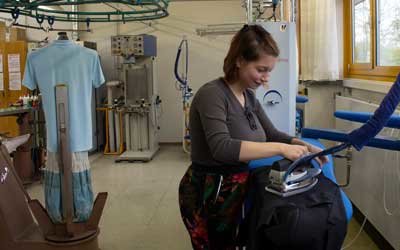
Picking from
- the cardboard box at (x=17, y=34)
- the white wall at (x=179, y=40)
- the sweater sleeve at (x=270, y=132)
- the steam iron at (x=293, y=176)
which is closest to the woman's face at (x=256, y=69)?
the sweater sleeve at (x=270, y=132)

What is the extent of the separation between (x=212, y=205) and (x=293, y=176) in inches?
16.8

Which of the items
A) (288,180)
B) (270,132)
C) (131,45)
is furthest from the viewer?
(131,45)

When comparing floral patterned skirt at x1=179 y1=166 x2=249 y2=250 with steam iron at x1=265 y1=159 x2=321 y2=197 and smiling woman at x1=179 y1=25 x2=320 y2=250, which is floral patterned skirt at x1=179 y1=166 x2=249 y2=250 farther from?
steam iron at x1=265 y1=159 x2=321 y2=197

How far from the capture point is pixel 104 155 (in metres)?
6.84

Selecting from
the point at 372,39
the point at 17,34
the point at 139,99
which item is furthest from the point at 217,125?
the point at 17,34

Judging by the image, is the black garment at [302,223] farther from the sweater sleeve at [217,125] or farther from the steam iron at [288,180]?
the sweater sleeve at [217,125]

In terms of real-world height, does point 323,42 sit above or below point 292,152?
above

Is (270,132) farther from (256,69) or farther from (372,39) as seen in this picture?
(372,39)

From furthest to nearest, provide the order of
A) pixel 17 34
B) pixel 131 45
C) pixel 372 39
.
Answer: pixel 17 34 < pixel 131 45 < pixel 372 39

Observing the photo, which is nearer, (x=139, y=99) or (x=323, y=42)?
(x=323, y=42)

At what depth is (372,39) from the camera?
3.45 m

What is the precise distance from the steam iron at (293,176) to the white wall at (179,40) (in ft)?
19.9

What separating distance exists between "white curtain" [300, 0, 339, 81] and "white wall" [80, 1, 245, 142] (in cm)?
346

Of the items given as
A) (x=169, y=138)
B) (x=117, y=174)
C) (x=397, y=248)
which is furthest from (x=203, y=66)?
(x=397, y=248)
